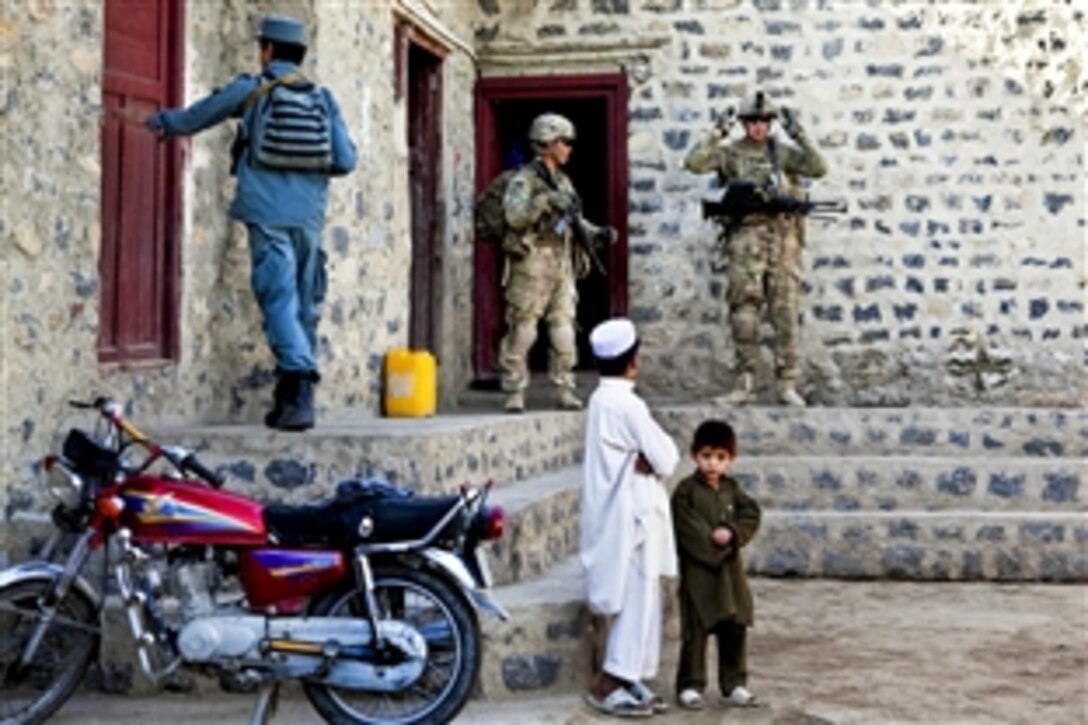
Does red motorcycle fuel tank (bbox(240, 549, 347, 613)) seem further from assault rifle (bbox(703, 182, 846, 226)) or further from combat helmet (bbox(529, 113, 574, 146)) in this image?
assault rifle (bbox(703, 182, 846, 226))

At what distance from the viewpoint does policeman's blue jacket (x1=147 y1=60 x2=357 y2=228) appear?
4.86m

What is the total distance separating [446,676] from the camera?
382 centimetres

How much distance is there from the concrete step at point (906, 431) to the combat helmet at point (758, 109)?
186cm

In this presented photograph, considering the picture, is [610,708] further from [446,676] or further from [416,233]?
[416,233]

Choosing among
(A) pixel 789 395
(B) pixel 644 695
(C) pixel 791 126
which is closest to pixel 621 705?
(B) pixel 644 695

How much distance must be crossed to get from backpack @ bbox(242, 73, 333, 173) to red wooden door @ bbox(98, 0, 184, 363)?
85 cm

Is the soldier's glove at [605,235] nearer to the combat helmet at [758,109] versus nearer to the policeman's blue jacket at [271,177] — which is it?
the combat helmet at [758,109]

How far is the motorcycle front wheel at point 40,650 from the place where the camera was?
3.90 m

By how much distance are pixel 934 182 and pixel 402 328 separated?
412 centimetres

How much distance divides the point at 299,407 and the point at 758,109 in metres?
4.16

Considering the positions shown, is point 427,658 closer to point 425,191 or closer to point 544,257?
point 544,257

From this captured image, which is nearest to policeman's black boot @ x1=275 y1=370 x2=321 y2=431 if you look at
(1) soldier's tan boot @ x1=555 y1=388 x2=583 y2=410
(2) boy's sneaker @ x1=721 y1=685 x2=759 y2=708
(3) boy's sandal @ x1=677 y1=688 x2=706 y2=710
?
(3) boy's sandal @ x1=677 y1=688 x2=706 y2=710

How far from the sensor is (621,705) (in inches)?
172

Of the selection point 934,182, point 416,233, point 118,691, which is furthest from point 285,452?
point 934,182
